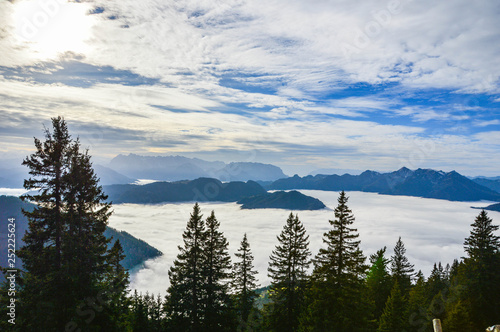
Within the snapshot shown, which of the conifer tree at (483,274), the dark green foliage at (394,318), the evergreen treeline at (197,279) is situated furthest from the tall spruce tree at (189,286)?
the conifer tree at (483,274)

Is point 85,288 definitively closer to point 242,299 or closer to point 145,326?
point 145,326

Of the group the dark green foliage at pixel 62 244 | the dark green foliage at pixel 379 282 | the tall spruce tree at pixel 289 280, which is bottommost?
the dark green foliage at pixel 379 282

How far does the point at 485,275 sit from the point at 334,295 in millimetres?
21918

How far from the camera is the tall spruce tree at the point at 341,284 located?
76.1 feet

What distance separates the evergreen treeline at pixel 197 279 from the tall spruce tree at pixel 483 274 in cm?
11

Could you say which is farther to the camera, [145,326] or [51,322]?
[145,326]

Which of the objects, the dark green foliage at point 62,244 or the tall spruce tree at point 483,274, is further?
the tall spruce tree at point 483,274

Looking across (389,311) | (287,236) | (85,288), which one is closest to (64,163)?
(85,288)

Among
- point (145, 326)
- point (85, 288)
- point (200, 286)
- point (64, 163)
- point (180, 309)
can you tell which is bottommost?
point (145, 326)

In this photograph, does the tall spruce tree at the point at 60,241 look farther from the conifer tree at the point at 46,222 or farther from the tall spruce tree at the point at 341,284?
the tall spruce tree at the point at 341,284

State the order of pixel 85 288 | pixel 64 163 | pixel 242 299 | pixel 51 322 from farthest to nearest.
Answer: pixel 242 299 → pixel 64 163 → pixel 85 288 → pixel 51 322

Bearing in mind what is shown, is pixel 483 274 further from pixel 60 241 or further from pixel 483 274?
pixel 60 241

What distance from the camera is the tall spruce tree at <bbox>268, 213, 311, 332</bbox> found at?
3044 centimetres

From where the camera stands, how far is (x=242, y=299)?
37688 mm
